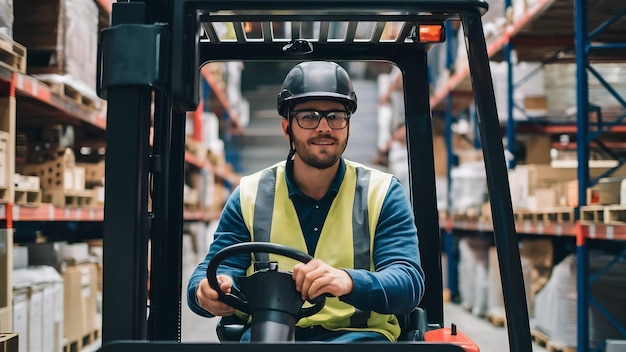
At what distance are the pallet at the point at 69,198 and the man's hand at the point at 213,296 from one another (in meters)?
3.31

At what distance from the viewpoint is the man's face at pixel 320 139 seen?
241 cm

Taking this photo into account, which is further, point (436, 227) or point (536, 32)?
point (536, 32)

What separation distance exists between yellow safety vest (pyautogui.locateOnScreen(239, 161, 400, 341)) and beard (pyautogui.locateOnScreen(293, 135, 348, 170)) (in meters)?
0.15

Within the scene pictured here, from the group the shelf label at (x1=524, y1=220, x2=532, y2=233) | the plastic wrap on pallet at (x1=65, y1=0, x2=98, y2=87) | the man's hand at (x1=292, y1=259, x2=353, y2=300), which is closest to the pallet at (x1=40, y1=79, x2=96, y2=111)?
the plastic wrap on pallet at (x1=65, y1=0, x2=98, y2=87)

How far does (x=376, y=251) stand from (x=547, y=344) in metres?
4.09

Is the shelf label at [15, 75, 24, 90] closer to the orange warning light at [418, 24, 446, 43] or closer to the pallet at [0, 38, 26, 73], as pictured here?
the pallet at [0, 38, 26, 73]

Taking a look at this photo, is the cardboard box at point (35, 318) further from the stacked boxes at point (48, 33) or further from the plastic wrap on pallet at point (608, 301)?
the plastic wrap on pallet at point (608, 301)

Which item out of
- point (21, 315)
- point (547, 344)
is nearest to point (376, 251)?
point (21, 315)

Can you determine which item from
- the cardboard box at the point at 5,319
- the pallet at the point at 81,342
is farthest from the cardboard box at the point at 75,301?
the cardboard box at the point at 5,319

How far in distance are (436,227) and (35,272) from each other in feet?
10.3

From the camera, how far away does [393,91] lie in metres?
13.2

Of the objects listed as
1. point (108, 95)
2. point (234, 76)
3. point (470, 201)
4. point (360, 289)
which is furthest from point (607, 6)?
point (234, 76)

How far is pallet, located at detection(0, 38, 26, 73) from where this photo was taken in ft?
13.5

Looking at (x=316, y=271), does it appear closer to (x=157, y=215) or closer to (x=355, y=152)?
(x=157, y=215)
